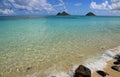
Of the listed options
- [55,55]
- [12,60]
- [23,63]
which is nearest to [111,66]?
[55,55]

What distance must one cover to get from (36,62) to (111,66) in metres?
4.17

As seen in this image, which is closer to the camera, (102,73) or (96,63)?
(102,73)

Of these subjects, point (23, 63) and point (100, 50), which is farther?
point (100, 50)

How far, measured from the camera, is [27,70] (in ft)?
23.7

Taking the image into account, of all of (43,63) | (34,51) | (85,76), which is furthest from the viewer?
(34,51)

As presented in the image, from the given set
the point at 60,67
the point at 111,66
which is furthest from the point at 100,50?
the point at 60,67

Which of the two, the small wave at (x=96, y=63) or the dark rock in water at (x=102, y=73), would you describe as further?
the small wave at (x=96, y=63)

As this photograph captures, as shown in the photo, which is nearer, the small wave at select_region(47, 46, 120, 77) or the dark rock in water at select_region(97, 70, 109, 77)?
the dark rock in water at select_region(97, 70, 109, 77)

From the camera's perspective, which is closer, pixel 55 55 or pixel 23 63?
pixel 23 63

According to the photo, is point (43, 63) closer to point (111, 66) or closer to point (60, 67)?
point (60, 67)

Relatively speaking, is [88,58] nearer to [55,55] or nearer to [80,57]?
[80,57]

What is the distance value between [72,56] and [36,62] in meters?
2.41

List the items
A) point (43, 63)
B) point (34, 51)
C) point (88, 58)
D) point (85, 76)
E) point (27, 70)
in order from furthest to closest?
point (34, 51) → point (88, 58) → point (43, 63) → point (27, 70) → point (85, 76)

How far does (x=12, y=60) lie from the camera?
845 centimetres
